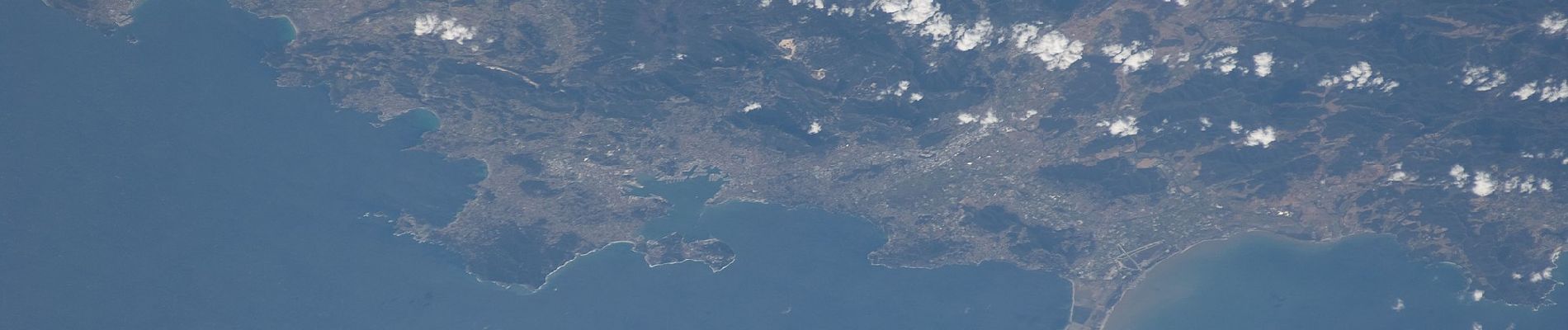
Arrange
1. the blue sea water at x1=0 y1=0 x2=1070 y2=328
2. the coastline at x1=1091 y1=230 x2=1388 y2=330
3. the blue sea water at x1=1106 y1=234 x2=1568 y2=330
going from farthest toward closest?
the blue sea water at x1=1106 y1=234 x2=1568 y2=330, the coastline at x1=1091 y1=230 x2=1388 y2=330, the blue sea water at x1=0 y1=0 x2=1070 y2=328

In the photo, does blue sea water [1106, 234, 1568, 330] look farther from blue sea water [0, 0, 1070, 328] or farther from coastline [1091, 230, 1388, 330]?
blue sea water [0, 0, 1070, 328]

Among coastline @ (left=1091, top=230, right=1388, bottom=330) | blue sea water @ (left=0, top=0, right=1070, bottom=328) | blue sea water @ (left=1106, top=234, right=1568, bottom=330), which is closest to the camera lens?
blue sea water @ (left=0, top=0, right=1070, bottom=328)

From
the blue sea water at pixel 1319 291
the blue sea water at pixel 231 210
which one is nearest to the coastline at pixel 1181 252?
the blue sea water at pixel 1319 291

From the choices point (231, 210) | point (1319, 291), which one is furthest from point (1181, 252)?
point (231, 210)

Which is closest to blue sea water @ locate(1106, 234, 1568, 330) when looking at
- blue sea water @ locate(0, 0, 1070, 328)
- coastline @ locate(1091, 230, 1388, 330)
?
coastline @ locate(1091, 230, 1388, 330)

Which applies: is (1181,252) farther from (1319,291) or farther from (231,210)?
(231,210)

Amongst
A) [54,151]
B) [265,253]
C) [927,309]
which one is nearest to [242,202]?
[265,253]

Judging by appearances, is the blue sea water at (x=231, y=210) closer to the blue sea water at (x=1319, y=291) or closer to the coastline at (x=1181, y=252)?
the coastline at (x=1181, y=252)
